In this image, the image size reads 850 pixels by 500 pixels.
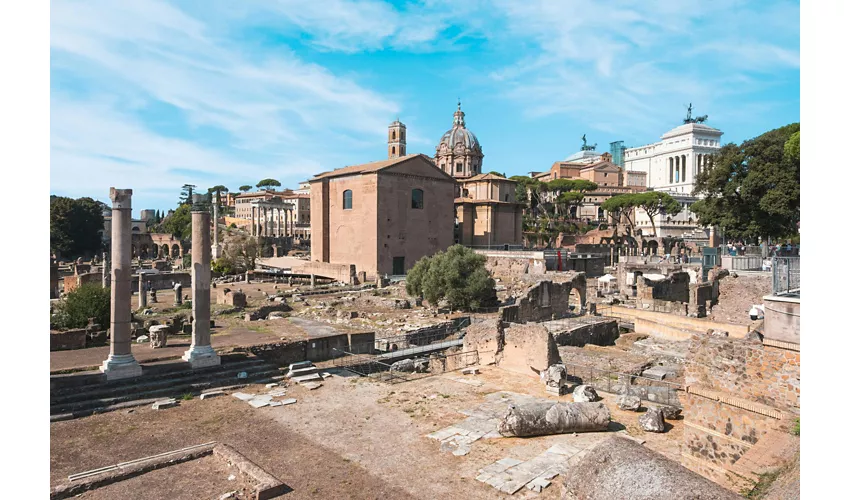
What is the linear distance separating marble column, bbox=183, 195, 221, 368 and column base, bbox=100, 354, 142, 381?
3.77ft

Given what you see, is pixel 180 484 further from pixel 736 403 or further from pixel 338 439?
pixel 736 403

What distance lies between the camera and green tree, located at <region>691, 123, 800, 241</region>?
2606 centimetres

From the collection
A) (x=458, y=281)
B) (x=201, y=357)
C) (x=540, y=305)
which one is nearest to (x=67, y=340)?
(x=201, y=357)

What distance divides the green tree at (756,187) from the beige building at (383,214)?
18.6 metres

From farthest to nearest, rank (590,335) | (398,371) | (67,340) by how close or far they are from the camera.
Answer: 1. (590,335)
2. (67,340)
3. (398,371)

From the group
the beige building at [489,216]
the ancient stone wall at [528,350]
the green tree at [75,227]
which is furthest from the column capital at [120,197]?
the green tree at [75,227]

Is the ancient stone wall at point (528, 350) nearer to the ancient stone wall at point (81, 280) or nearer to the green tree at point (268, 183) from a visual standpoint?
the ancient stone wall at point (81, 280)

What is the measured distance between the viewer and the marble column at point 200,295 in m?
11.7

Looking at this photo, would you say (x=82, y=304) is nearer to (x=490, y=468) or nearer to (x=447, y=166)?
(x=490, y=468)

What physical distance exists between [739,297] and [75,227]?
61.3 meters

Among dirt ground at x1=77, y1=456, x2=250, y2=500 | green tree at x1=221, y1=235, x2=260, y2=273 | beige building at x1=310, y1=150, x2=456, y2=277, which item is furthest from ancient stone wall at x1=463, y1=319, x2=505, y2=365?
green tree at x1=221, y1=235, x2=260, y2=273

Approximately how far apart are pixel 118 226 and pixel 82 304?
5.79 m

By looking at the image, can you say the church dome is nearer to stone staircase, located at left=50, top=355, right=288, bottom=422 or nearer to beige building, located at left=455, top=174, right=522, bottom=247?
beige building, located at left=455, top=174, right=522, bottom=247

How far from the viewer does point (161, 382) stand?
10812mm
